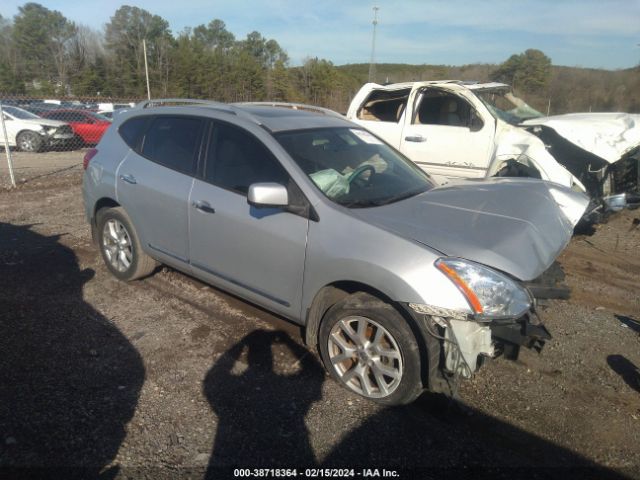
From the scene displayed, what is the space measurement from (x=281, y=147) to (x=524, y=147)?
13.5ft

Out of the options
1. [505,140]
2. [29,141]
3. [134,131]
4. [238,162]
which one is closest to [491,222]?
[238,162]

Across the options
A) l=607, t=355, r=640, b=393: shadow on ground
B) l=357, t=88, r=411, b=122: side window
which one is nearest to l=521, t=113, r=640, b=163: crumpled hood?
l=357, t=88, r=411, b=122: side window

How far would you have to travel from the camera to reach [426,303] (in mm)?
2484

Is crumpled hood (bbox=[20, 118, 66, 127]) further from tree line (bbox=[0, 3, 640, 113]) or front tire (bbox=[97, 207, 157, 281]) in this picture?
tree line (bbox=[0, 3, 640, 113])

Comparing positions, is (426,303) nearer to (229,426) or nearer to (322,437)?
(322,437)

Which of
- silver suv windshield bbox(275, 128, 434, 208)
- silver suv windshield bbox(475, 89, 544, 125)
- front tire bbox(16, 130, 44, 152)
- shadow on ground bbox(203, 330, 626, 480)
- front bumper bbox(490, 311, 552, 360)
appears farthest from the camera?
front tire bbox(16, 130, 44, 152)

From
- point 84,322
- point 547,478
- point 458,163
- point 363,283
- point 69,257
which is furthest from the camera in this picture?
point 458,163

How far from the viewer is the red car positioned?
15.4 m

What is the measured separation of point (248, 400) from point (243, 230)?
1177 millimetres

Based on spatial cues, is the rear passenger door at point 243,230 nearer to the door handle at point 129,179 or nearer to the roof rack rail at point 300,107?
the door handle at point 129,179

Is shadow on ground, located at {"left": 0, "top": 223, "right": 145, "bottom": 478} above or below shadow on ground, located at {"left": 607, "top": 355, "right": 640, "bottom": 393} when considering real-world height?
below

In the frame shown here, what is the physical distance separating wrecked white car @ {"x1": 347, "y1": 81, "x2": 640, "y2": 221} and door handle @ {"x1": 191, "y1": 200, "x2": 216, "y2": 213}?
360 centimetres

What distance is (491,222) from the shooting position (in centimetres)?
288

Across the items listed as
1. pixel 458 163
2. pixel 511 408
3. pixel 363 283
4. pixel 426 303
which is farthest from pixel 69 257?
pixel 458 163
